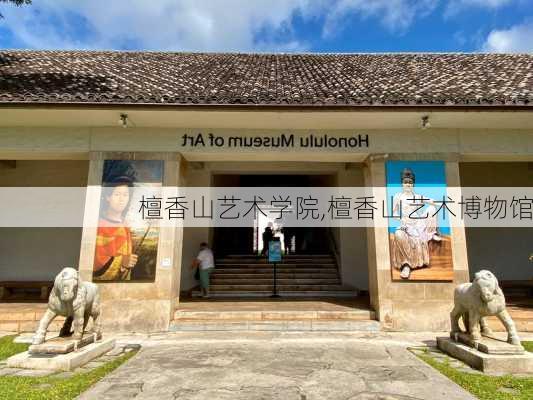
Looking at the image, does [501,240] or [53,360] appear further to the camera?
[501,240]

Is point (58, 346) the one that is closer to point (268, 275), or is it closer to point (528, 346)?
point (528, 346)

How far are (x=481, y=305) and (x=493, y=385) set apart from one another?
1215 mm

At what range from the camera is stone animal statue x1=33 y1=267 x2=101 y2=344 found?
4707 millimetres

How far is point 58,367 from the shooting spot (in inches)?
173

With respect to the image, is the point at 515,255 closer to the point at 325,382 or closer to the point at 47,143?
the point at 325,382

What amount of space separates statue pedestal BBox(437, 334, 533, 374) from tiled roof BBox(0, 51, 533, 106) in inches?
164

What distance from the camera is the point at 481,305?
4.84 meters

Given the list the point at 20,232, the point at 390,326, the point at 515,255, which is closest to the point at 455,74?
the point at 515,255

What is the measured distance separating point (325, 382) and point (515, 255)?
9.51 metres

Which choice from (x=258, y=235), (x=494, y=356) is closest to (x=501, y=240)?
(x=494, y=356)

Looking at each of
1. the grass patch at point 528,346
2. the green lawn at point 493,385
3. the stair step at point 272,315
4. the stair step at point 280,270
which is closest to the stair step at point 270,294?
the stair step at point 280,270

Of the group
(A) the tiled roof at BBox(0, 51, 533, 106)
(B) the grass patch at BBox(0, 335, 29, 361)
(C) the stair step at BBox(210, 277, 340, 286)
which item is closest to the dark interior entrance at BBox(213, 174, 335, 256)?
(C) the stair step at BBox(210, 277, 340, 286)

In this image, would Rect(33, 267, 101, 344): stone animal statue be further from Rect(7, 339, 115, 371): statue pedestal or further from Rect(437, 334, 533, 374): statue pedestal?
Rect(437, 334, 533, 374): statue pedestal

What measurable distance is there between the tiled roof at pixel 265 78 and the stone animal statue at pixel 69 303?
11.3 ft
